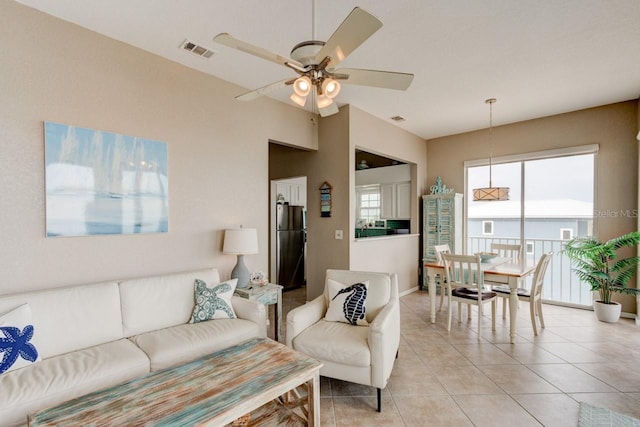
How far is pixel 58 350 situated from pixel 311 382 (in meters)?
1.68

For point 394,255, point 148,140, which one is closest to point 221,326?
point 148,140

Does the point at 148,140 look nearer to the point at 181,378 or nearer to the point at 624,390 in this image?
the point at 181,378

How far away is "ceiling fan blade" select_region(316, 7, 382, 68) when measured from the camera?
4.42 ft

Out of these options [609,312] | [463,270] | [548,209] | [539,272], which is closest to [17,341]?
[463,270]

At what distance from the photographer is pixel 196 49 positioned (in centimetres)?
271

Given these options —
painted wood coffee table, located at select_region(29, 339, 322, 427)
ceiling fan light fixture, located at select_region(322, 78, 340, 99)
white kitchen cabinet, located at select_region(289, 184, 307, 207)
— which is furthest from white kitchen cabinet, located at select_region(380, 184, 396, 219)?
painted wood coffee table, located at select_region(29, 339, 322, 427)

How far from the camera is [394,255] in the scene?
4.99m

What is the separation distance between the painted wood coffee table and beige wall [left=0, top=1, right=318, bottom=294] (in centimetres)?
131

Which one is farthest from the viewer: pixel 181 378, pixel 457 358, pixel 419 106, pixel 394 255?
pixel 394 255

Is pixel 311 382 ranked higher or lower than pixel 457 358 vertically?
higher

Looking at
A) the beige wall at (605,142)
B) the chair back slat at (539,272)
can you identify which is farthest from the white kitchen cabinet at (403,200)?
the chair back slat at (539,272)

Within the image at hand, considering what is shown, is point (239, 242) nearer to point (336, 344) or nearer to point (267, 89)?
point (336, 344)

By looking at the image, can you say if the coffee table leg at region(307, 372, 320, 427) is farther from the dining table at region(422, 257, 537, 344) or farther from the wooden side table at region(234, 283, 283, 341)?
the dining table at region(422, 257, 537, 344)

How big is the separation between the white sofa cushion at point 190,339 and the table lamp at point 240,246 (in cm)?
62
